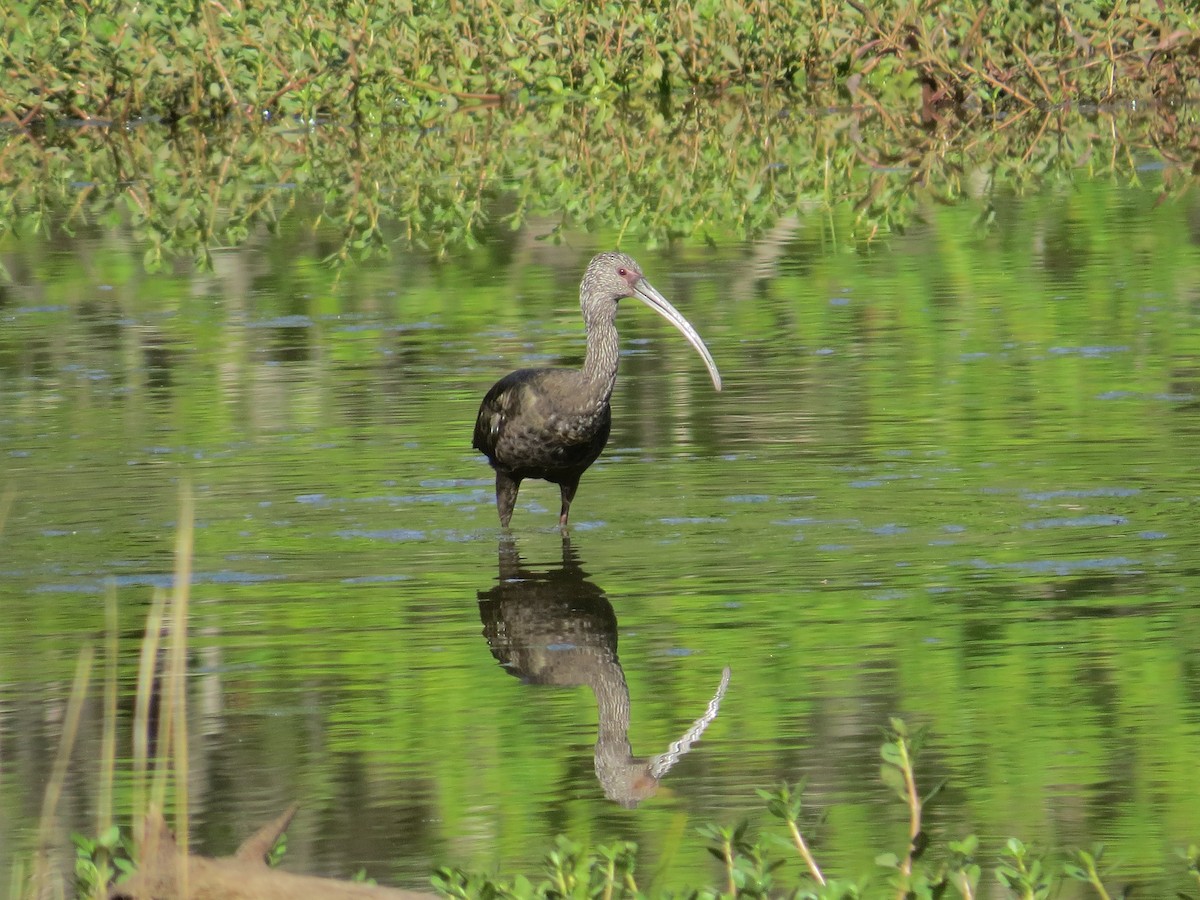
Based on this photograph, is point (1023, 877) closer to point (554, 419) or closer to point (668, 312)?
point (554, 419)

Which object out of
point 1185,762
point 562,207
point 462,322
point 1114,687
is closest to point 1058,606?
point 1114,687

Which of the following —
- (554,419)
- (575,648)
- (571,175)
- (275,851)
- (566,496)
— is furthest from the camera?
(571,175)

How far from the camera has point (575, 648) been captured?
27.0ft

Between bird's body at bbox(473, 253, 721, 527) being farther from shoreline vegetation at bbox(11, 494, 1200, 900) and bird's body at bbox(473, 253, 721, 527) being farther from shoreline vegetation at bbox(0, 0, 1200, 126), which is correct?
shoreline vegetation at bbox(0, 0, 1200, 126)

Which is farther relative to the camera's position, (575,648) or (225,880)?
(575,648)

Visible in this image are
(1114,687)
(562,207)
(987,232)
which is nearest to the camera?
(1114,687)

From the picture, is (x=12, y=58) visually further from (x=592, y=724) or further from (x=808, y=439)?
(x=592, y=724)

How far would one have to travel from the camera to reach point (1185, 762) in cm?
670

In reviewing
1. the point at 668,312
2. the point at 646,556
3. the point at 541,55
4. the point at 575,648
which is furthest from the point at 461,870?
the point at 541,55

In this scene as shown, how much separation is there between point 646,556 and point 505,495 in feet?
3.70

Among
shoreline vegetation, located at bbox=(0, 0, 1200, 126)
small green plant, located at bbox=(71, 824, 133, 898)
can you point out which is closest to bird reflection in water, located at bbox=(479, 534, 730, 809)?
small green plant, located at bbox=(71, 824, 133, 898)

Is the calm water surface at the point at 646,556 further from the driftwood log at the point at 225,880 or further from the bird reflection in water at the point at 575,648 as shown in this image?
the driftwood log at the point at 225,880

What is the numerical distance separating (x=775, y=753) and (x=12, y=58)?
2275 centimetres

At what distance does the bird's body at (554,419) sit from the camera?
403 inches
